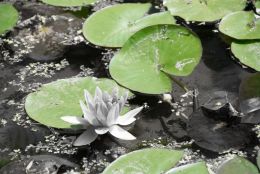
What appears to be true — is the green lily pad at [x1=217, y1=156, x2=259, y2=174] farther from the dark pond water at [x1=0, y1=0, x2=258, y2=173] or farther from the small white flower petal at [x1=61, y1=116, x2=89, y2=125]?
the small white flower petal at [x1=61, y1=116, x2=89, y2=125]

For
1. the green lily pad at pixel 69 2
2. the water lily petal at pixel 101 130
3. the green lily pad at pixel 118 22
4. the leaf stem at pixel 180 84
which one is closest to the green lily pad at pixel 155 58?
the leaf stem at pixel 180 84

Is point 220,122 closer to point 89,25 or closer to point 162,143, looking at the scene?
point 162,143

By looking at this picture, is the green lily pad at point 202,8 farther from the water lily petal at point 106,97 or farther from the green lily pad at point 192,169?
the green lily pad at point 192,169

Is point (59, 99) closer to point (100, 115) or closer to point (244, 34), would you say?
point (100, 115)

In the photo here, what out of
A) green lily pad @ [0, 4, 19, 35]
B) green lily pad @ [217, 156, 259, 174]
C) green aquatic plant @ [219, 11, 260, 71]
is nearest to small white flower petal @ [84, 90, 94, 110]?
green lily pad @ [217, 156, 259, 174]

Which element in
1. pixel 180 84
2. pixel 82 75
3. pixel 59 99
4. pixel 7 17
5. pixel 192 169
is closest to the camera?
pixel 192 169

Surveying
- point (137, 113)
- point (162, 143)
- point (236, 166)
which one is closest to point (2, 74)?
point (137, 113)

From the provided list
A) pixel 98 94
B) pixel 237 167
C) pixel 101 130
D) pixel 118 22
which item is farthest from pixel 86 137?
pixel 118 22
